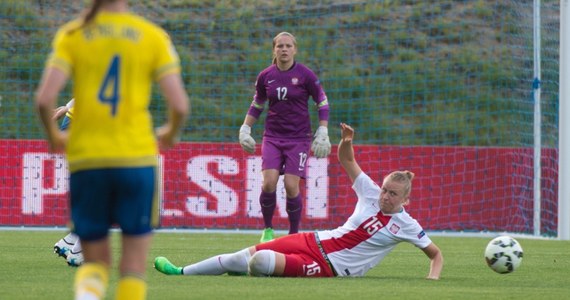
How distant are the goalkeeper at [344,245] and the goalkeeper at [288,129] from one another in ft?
11.9

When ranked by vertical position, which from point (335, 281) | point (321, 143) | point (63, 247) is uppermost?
point (321, 143)

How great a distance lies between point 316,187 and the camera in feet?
53.1

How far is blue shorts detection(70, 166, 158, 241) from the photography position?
4465 mm

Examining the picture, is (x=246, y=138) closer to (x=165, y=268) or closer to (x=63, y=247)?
(x=63, y=247)

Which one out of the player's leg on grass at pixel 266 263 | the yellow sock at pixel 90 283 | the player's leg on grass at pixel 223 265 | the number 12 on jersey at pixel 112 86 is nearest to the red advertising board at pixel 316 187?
the player's leg on grass at pixel 223 265

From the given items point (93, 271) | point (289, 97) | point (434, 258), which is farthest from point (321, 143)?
point (93, 271)

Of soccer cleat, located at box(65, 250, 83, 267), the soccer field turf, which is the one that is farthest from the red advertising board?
soccer cleat, located at box(65, 250, 83, 267)

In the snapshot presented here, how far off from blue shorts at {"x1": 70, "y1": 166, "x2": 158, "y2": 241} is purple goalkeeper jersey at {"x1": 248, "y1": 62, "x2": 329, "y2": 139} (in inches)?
279

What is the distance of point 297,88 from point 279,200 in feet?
14.3

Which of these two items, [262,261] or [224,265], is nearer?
[262,261]

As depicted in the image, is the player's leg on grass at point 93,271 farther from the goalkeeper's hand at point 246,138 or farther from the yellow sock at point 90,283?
the goalkeeper's hand at point 246,138

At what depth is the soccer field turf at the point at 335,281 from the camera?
269 inches

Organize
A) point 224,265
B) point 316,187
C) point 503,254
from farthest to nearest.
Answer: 1. point 316,187
2. point 503,254
3. point 224,265

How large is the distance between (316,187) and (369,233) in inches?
331
